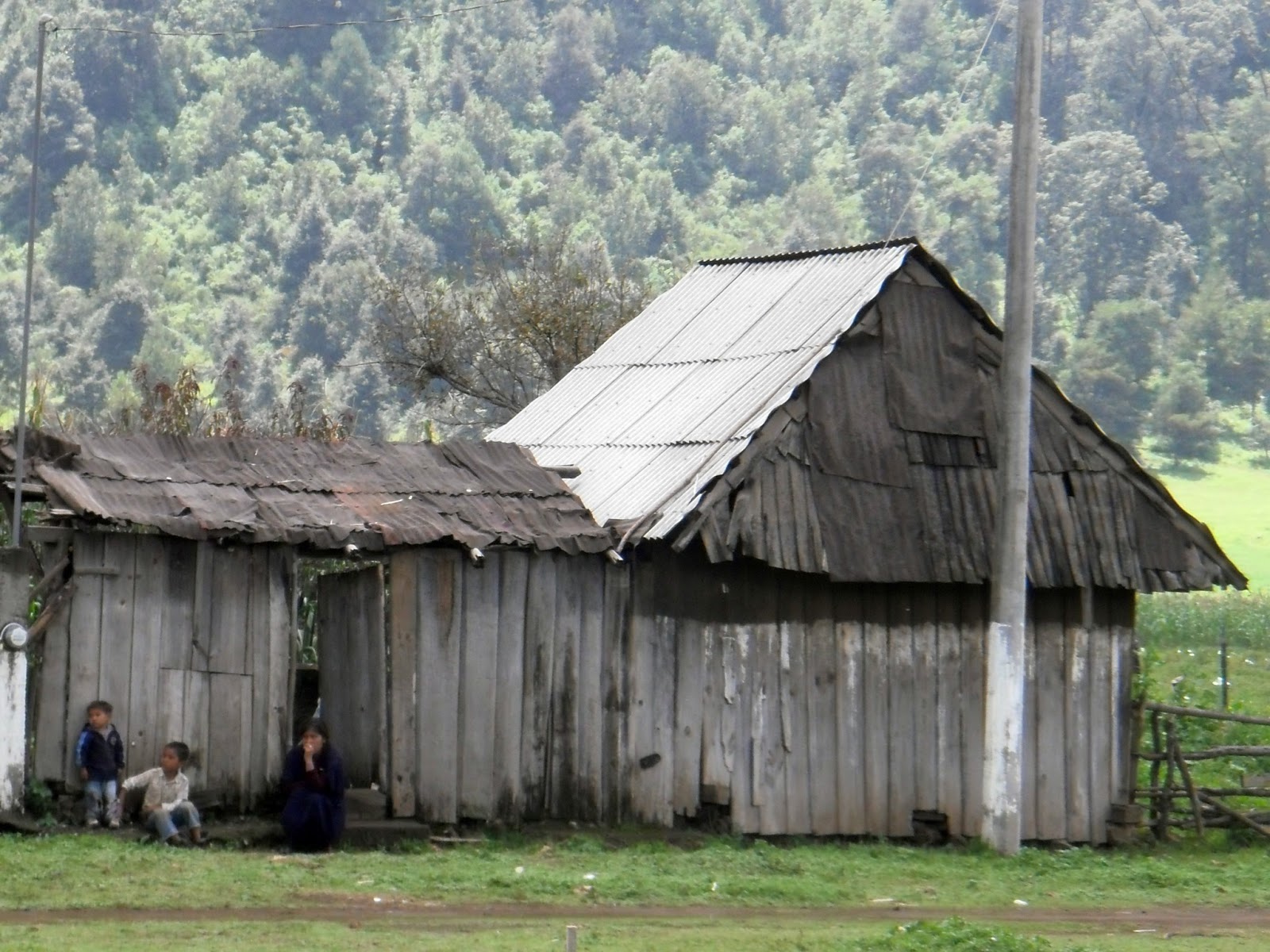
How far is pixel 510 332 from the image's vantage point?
33750 mm

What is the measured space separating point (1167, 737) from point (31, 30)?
71477mm

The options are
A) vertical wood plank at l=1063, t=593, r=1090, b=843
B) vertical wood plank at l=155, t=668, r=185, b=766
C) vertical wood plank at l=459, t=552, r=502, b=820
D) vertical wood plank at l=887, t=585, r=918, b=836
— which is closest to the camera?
vertical wood plank at l=155, t=668, r=185, b=766

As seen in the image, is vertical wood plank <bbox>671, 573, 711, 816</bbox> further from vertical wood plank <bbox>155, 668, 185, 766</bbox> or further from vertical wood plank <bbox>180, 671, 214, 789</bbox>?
vertical wood plank <bbox>155, 668, 185, 766</bbox>

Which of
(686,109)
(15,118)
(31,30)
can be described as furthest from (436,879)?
(686,109)

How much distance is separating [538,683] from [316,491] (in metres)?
2.25

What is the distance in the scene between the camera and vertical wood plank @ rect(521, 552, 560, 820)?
51.6 ft

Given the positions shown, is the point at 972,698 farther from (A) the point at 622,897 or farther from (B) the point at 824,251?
(A) the point at 622,897

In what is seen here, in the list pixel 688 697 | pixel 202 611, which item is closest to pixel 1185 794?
pixel 688 697

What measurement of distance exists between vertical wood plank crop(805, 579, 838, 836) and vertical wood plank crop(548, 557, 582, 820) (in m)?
1.93

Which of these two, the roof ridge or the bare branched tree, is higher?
the bare branched tree

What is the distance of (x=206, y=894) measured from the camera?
1230 centimetres

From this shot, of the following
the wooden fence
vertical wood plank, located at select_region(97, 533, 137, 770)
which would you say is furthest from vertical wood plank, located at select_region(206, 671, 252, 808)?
the wooden fence

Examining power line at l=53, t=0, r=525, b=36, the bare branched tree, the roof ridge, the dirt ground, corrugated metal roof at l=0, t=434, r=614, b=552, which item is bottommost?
the dirt ground

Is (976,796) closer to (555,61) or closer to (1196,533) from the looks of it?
(1196,533)
